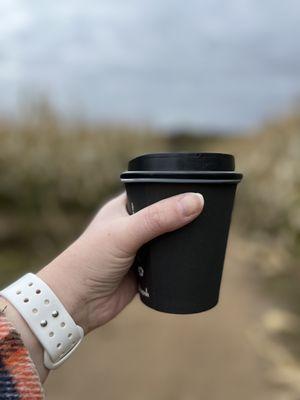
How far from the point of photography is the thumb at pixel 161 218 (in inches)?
32.5

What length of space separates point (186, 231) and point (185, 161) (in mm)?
149

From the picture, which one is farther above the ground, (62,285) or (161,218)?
(161,218)

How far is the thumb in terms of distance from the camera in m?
0.83

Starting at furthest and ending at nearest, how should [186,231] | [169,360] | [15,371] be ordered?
[169,360]
[186,231]
[15,371]

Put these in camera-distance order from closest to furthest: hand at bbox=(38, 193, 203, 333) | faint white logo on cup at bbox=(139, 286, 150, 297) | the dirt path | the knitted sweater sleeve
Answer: the knitted sweater sleeve
hand at bbox=(38, 193, 203, 333)
faint white logo on cup at bbox=(139, 286, 150, 297)
the dirt path

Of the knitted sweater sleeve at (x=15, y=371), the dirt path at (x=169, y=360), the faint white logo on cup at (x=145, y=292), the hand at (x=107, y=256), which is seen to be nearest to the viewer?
the knitted sweater sleeve at (x=15, y=371)

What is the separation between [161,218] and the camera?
0.84 metres

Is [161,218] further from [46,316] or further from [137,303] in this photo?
[137,303]

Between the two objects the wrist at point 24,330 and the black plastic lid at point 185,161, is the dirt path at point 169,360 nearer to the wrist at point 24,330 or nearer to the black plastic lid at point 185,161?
the wrist at point 24,330

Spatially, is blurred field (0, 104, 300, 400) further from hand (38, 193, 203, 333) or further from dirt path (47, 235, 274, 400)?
hand (38, 193, 203, 333)

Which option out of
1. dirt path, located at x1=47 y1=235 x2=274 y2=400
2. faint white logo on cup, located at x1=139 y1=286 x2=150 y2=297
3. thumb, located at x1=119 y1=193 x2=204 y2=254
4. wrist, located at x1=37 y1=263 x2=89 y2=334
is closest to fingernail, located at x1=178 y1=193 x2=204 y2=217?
thumb, located at x1=119 y1=193 x2=204 y2=254

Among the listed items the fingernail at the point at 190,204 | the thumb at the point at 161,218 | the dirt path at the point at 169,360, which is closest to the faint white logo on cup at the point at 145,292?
the thumb at the point at 161,218

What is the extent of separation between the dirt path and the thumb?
1.63 metres

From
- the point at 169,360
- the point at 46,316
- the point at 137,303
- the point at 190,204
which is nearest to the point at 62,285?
the point at 46,316
